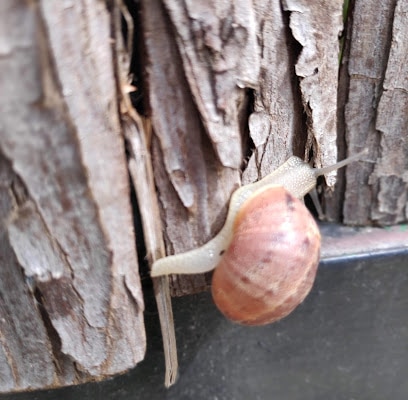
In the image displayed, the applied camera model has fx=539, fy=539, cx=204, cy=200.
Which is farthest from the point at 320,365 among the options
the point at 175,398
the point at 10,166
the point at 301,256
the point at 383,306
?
the point at 10,166

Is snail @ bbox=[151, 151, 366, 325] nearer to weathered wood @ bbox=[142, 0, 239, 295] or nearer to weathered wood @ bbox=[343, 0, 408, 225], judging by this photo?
weathered wood @ bbox=[142, 0, 239, 295]

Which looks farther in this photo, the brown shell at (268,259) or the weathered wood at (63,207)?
the brown shell at (268,259)

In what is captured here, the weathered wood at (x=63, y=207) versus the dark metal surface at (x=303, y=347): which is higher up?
the weathered wood at (x=63, y=207)

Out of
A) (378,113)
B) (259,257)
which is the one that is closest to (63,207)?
(259,257)

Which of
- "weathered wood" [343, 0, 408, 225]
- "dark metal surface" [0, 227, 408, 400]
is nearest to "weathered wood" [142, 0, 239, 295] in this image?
"dark metal surface" [0, 227, 408, 400]

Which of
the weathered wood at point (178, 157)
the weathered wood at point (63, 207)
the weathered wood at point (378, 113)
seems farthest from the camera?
the weathered wood at point (378, 113)

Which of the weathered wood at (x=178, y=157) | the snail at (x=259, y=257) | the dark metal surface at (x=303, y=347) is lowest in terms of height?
the dark metal surface at (x=303, y=347)

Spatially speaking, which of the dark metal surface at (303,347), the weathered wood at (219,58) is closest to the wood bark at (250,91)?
the weathered wood at (219,58)

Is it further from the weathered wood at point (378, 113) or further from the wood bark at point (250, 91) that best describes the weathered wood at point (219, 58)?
the weathered wood at point (378, 113)
